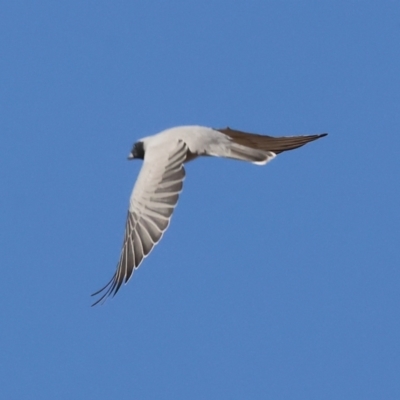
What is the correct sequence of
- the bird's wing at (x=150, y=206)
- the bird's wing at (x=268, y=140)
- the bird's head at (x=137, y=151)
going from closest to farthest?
1. the bird's wing at (x=150, y=206)
2. the bird's wing at (x=268, y=140)
3. the bird's head at (x=137, y=151)

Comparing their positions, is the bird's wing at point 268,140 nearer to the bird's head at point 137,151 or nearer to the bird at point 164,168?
the bird at point 164,168

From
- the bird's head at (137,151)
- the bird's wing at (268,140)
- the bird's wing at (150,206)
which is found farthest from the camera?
the bird's head at (137,151)

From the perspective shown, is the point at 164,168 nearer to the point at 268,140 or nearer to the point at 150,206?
the point at 150,206

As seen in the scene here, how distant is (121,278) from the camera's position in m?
12.8

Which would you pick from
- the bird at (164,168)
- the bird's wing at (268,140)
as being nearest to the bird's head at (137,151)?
the bird at (164,168)

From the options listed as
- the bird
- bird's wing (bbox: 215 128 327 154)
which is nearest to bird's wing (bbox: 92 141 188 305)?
the bird

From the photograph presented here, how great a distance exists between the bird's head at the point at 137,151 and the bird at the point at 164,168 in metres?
0.11

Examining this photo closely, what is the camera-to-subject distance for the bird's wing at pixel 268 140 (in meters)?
14.0

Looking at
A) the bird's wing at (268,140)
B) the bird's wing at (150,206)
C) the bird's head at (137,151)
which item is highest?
the bird's wing at (268,140)

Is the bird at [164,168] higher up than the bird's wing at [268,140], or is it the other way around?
the bird's wing at [268,140]

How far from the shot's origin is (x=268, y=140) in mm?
14422

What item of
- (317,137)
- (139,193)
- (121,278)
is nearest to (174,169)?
(139,193)

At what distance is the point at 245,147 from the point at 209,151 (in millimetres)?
409

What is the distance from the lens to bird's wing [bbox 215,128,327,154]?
1405cm
